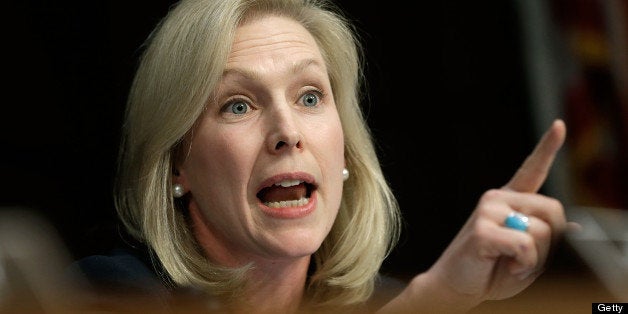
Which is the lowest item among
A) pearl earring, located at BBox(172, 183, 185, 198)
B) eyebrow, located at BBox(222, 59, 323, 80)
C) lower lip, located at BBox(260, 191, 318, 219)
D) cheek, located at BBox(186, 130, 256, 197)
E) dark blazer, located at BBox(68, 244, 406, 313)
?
dark blazer, located at BBox(68, 244, 406, 313)

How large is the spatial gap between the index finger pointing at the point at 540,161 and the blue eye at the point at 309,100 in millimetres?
440

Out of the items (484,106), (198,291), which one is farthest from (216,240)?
(484,106)

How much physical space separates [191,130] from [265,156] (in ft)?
Answer: 0.56

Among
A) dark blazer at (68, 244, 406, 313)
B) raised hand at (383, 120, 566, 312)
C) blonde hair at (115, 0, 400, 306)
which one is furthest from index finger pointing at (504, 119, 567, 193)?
dark blazer at (68, 244, 406, 313)

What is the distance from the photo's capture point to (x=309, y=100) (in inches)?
68.4

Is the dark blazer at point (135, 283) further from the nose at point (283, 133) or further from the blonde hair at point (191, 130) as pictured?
the nose at point (283, 133)

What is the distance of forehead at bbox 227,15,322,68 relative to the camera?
1684mm

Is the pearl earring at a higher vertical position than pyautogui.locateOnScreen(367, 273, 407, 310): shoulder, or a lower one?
higher

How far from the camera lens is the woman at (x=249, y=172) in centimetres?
163

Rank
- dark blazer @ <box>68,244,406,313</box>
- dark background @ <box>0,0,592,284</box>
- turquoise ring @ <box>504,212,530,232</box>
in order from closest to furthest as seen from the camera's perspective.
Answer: turquoise ring @ <box>504,212,530,232</box> → dark blazer @ <box>68,244,406,313</box> → dark background @ <box>0,0,592,284</box>

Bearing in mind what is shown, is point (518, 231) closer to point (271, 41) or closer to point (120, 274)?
point (271, 41)

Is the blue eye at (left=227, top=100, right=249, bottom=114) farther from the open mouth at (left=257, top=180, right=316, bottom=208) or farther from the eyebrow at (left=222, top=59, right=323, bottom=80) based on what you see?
the open mouth at (left=257, top=180, right=316, bottom=208)

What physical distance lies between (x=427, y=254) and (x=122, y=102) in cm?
87

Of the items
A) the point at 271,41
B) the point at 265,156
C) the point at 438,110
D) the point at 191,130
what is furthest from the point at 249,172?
the point at 438,110
